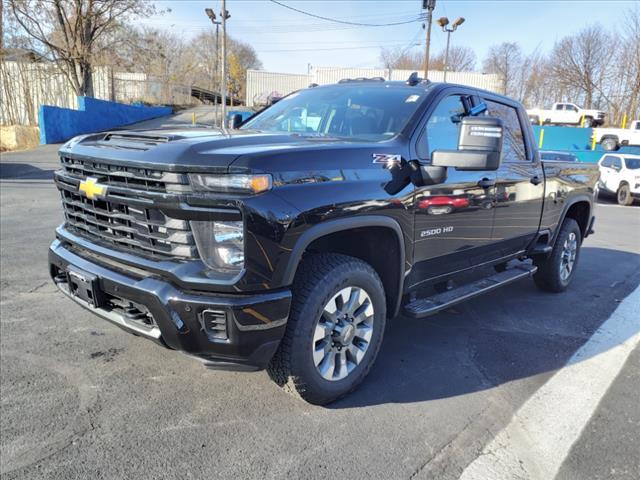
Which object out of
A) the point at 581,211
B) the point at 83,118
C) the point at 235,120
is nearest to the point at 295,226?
the point at 235,120

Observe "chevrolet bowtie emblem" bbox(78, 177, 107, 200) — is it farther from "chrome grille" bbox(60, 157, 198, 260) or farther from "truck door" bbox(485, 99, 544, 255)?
"truck door" bbox(485, 99, 544, 255)

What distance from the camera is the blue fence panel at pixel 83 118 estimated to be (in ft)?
72.9

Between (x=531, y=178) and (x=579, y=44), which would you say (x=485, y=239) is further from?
(x=579, y=44)

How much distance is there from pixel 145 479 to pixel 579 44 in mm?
54904

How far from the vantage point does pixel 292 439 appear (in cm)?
262

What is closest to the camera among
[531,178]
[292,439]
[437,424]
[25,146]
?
[292,439]

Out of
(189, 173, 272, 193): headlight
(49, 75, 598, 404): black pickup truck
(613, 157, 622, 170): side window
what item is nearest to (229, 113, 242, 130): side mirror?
(49, 75, 598, 404): black pickup truck

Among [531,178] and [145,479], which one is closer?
[145,479]

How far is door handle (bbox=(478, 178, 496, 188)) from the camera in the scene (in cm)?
369

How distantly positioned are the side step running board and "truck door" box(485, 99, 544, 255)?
0.23 meters

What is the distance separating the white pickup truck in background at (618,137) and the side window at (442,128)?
28.3 meters

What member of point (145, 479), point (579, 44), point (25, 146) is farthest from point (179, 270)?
point (579, 44)

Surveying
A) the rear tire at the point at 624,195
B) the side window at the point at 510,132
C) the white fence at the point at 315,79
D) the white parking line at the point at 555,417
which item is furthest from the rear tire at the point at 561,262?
the white fence at the point at 315,79

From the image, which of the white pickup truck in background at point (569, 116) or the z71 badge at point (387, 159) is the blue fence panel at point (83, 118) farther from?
the white pickup truck in background at point (569, 116)
